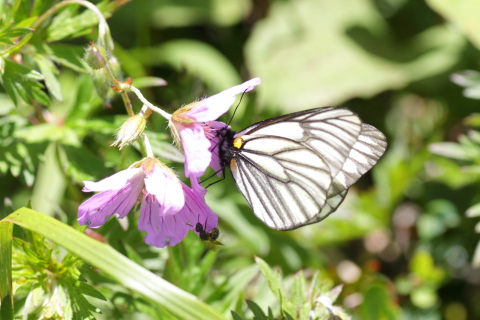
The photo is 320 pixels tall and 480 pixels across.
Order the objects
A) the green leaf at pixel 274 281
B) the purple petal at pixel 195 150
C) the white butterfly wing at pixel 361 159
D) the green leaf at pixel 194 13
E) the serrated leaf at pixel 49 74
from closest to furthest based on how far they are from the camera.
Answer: the purple petal at pixel 195 150
the green leaf at pixel 274 281
the white butterfly wing at pixel 361 159
the serrated leaf at pixel 49 74
the green leaf at pixel 194 13

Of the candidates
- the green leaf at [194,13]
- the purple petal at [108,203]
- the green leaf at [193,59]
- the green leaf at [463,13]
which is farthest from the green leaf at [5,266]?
the green leaf at [463,13]

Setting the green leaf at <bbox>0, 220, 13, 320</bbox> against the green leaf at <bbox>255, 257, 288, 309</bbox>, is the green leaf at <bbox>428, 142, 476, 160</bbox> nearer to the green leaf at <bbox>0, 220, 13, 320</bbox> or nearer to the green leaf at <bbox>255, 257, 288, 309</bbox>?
the green leaf at <bbox>255, 257, 288, 309</bbox>

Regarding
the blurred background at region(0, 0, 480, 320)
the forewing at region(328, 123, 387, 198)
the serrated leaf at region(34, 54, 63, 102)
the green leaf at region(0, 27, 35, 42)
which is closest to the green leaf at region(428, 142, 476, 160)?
the blurred background at region(0, 0, 480, 320)

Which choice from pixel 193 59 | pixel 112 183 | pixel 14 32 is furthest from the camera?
pixel 193 59

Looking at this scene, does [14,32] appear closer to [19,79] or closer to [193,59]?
[19,79]

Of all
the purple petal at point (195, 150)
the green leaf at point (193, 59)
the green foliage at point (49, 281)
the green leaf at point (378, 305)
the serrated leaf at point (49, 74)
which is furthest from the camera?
the green leaf at point (193, 59)

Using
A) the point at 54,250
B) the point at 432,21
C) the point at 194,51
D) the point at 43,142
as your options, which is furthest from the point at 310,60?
the point at 54,250

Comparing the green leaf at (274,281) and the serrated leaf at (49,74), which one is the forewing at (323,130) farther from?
the serrated leaf at (49,74)

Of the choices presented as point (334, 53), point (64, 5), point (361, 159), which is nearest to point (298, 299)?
point (361, 159)
